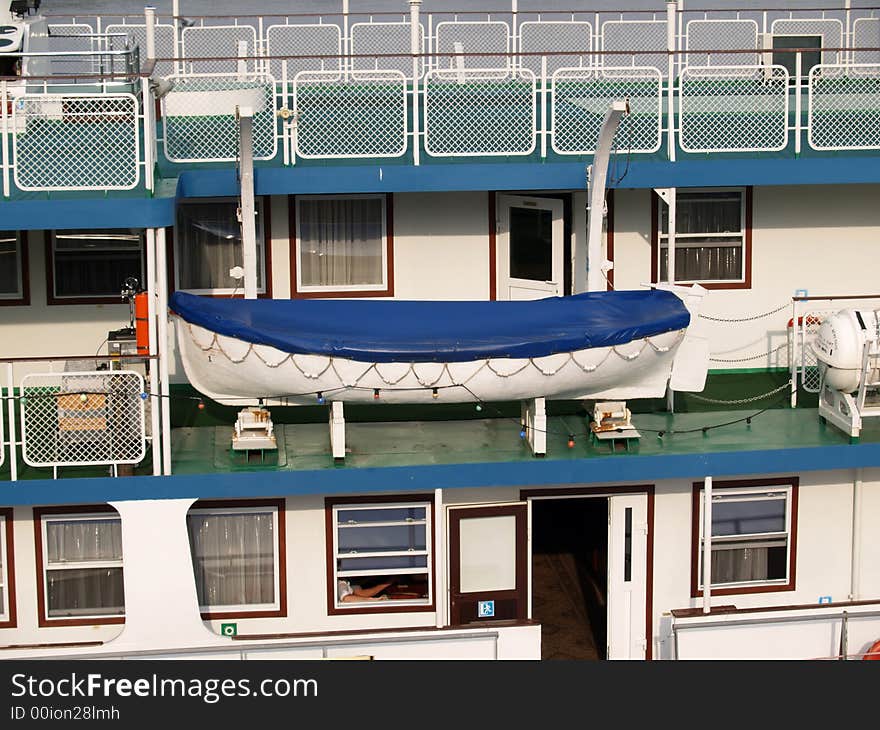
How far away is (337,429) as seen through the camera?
549 inches

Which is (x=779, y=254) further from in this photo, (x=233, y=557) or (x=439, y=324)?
(x=233, y=557)

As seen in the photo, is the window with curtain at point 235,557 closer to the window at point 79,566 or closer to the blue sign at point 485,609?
the window at point 79,566

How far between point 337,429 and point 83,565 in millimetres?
2748

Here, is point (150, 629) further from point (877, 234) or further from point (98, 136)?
point (877, 234)

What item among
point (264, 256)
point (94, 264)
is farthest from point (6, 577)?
point (264, 256)

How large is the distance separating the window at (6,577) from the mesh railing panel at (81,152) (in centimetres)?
311

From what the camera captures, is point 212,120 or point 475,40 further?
point 475,40

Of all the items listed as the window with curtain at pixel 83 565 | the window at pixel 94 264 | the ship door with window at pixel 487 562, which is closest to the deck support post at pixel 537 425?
the ship door with window at pixel 487 562

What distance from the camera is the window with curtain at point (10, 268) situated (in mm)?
15711

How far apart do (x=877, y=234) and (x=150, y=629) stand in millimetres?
8448

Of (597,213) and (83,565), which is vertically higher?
(597,213)

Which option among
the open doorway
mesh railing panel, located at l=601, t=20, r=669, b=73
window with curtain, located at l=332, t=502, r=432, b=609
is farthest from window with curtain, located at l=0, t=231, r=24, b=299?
mesh railing panel, located at l=601, t=20, r=669, b=73

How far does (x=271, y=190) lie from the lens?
15.1 meters

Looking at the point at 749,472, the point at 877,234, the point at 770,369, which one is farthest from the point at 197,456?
the point at 877,234
